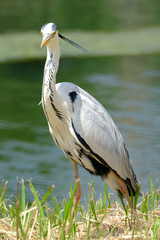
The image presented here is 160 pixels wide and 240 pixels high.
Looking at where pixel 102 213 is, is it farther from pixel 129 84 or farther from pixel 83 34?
pixel 83 34

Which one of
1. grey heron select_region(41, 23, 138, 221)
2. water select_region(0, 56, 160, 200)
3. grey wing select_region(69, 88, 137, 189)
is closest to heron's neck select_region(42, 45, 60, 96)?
grey heron select_region(41, 23, 138, 221)

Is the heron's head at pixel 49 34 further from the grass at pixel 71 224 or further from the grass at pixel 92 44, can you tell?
the grass at pixel 92 44

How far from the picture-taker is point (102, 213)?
3.80 m

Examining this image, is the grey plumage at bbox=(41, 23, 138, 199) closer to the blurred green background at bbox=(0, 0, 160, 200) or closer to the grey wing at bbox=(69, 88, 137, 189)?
the grey wing at bbox=(69, 88, 137, 189)

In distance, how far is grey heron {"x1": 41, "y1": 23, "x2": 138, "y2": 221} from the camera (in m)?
3.74

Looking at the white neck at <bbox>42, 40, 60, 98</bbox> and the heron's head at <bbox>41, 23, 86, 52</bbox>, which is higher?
the heron's head at <bbox>41, 23, 86, 52</bbox>

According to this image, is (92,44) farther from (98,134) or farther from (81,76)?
(98,134)

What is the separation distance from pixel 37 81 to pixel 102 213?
5.04 meters

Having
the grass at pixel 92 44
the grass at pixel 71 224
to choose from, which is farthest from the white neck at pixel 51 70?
the grass at pixel 92 44

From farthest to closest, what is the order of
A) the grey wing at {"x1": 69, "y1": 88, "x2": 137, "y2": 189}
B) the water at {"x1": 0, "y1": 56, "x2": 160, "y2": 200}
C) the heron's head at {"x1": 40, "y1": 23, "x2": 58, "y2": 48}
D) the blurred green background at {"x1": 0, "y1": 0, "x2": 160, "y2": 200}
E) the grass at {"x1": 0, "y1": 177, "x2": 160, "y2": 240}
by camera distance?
the blurred green background at {"x1": 0, "y1": 0, "x2": 160, "y2": 200}
the water at {"x1": 0, "y1": 56, "x2": 160, "y2": 200}
the grey wing at {"x1": 69, "y1": 88, "x2": 137, "y2": 189}
the heron's head at {"x1": 40, "y1": 23, "x2": 58, "y2": 48}
the grass at {"x1": 0, "y1": 177, "x2": 160, "y2": 240}

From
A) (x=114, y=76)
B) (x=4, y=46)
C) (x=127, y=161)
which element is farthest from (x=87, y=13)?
(x=127, y=161)

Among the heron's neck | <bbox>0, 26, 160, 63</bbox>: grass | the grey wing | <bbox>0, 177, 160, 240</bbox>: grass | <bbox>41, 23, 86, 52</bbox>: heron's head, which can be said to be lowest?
<bbox>0, 177, 160, 240</bbox>: grass

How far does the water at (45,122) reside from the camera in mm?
6074

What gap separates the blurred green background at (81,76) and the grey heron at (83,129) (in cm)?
158
